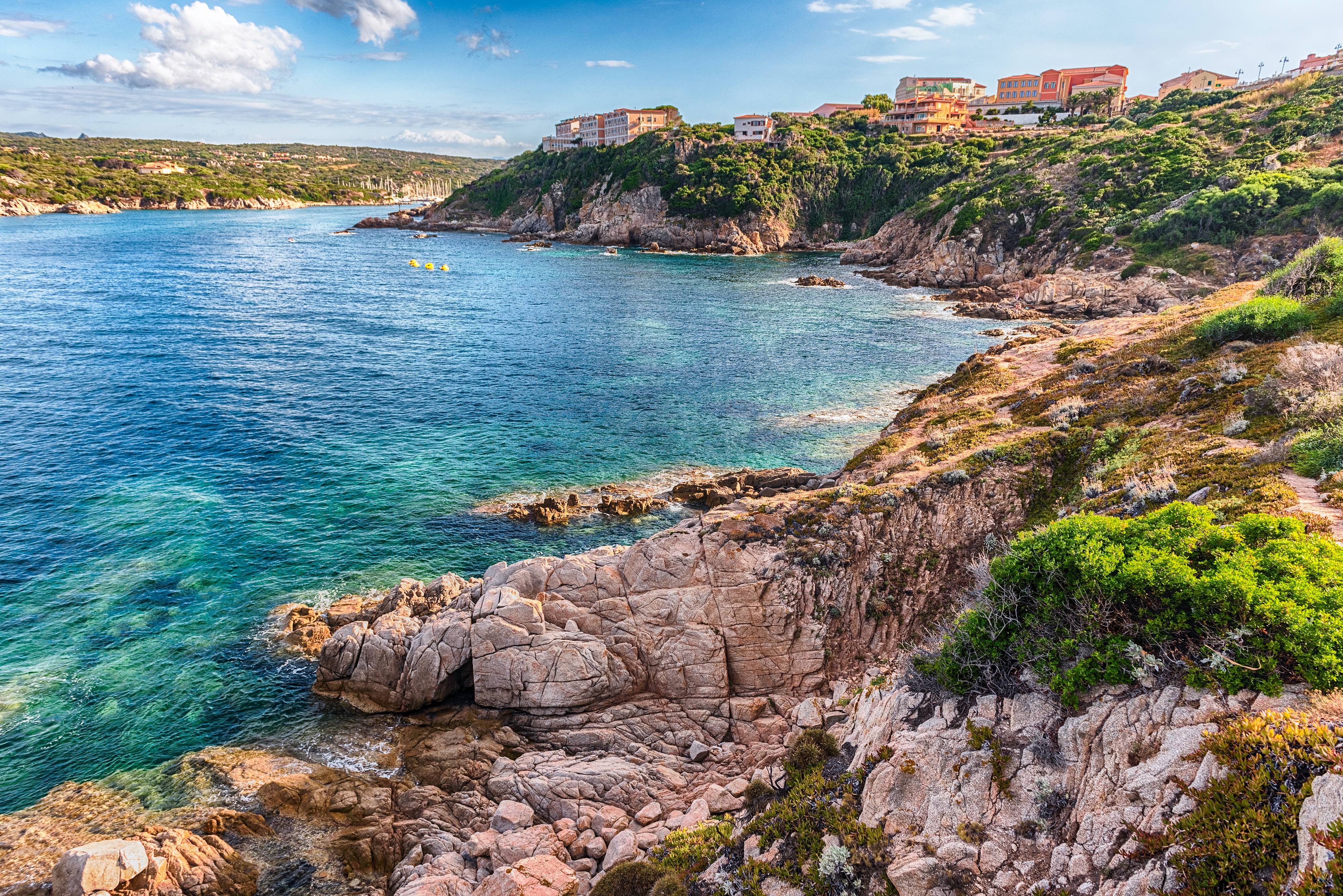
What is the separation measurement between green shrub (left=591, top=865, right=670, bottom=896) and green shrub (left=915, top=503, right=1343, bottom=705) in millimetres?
6749

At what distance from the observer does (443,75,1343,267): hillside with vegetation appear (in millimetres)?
75188

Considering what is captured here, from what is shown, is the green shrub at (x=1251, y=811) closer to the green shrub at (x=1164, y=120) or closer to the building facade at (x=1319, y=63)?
the green shrub at (x=1164, y=120)

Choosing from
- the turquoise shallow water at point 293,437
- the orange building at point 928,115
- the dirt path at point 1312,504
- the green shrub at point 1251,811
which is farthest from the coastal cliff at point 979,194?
the green shrub at point 1251,811

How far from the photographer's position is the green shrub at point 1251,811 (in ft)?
24.6

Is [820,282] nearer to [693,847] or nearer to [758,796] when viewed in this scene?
[758,796]

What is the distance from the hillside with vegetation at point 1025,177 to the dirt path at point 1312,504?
7285 centimetres

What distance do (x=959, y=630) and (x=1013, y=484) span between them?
12.8m

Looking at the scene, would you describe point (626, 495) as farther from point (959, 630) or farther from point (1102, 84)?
point (1102, 84)

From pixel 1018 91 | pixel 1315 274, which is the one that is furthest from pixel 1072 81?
pixel 1315 274

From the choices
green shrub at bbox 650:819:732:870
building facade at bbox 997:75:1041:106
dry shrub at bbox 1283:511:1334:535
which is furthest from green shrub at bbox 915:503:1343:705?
building facade at bbox 997:75:1041:106

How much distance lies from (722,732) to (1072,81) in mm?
210121

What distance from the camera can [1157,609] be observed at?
36.1ft

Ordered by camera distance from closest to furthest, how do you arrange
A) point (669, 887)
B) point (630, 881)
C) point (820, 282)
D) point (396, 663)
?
point (669, 887) < point (630, 881) < point (396, 663) < point (820, 282)

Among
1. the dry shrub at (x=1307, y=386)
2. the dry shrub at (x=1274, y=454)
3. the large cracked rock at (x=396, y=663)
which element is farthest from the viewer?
A: the large cracked rock at (x=396, y=663)
